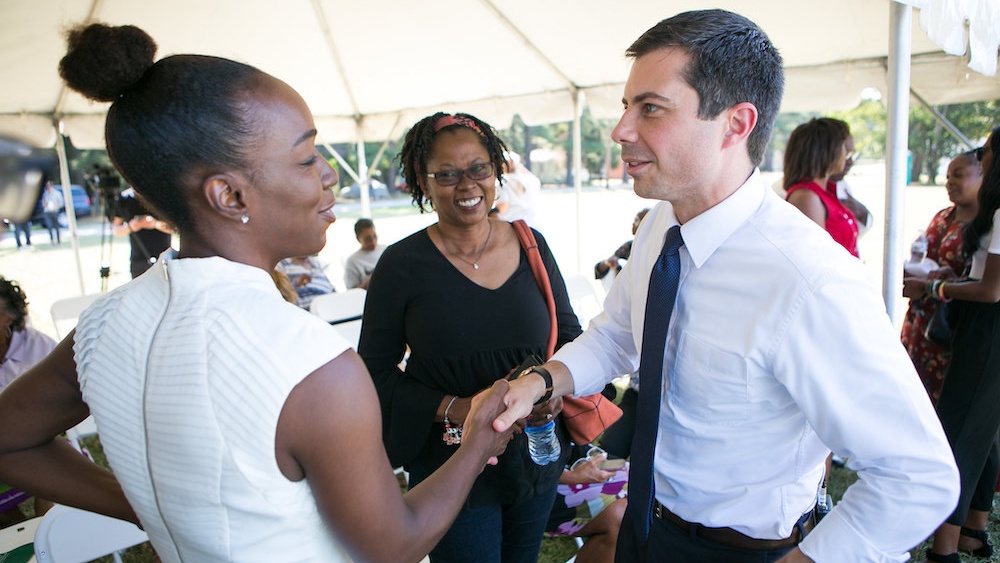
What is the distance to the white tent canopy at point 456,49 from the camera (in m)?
4.81

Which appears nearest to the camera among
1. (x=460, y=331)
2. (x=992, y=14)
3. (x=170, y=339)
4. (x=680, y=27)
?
(x=170, y=339)

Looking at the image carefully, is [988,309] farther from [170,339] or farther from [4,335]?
[4,335]

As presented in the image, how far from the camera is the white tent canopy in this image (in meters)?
4.81

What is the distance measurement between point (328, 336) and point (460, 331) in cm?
109

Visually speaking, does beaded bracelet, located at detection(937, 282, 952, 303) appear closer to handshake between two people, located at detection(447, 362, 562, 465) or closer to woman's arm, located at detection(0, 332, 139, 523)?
handshake between two people, located at detection(447, 362, 562, 465)

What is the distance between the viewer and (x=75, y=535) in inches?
81.4

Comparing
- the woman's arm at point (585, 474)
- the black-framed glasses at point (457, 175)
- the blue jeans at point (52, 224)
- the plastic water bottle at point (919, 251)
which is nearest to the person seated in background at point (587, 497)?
the woman's arm at point (585, 474)

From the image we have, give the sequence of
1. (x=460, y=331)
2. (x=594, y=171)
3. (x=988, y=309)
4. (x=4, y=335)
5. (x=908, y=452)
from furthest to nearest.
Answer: (x=594, y=171) < (x=4, y=335) < (x=988, y=309) < (x=460, y=331) < (x=908, y=452)

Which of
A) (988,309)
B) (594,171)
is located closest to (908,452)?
(988,309)

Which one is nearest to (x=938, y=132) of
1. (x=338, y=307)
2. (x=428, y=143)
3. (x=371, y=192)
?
(x=371, y=192)

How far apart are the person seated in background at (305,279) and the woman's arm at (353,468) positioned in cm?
502

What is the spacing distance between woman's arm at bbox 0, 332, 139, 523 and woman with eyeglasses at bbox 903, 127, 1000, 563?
141 inches

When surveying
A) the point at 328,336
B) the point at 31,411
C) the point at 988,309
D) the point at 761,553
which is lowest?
the point at 761,553

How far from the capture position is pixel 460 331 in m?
2.00
